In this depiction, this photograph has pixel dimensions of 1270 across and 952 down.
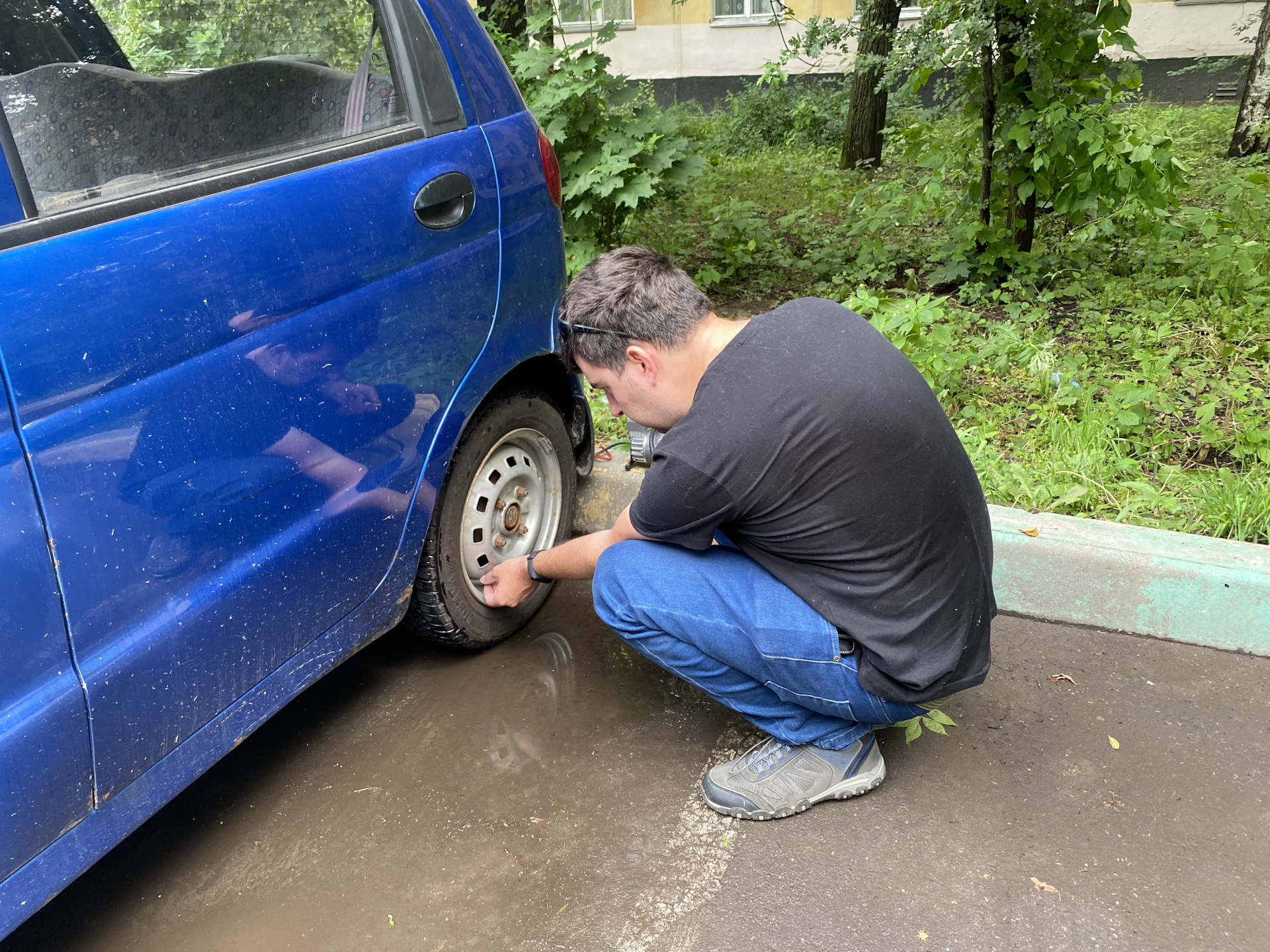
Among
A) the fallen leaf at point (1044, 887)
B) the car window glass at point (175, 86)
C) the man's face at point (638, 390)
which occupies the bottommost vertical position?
the fallen leaf at point (1044, 887)

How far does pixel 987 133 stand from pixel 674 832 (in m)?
4.08

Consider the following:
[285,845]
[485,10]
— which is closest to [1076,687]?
[285,845]

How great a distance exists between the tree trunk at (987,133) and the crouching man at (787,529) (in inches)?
130

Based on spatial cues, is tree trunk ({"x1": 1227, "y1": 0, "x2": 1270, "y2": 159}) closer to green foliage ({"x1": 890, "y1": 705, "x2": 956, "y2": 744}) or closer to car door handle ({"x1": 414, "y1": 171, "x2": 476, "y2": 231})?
green foliage ({"x1": 890, "y1": 705, "x2": 956, "y2": 744})

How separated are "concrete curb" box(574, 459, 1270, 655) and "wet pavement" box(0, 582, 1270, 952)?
89 mm

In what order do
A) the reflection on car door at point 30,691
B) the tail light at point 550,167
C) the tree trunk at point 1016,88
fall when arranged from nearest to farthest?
the reflection on car door at point 30,691, the tail light at point 550,167, the tree trunk at point 1016,88

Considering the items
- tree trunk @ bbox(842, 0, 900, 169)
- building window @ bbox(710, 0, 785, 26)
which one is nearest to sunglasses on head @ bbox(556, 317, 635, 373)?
tree trunk @ bbox(842, 0, 900, 169)

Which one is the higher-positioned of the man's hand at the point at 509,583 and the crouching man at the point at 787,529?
the crouching man at the point at 787,529

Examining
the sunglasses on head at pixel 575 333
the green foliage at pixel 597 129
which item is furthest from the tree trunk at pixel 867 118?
the sunglasses on head at pixel 575 333

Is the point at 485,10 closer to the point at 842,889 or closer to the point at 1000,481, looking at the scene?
the point at 1000,481

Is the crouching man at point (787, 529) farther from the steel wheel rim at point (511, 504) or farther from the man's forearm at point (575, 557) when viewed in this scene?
the steel wheel rim at point (511, 504)

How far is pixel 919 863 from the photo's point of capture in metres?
1.93

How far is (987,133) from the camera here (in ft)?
15.4

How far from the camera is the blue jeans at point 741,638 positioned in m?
1.93
